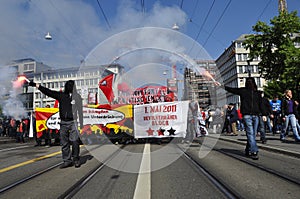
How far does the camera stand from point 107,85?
12.9 m

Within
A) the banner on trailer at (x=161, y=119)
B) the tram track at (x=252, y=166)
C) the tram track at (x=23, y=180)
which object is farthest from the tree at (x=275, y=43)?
the tram track at (x=23, y=180)

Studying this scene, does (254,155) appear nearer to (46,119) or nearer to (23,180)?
(23,180)

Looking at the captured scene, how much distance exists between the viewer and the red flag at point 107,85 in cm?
1281

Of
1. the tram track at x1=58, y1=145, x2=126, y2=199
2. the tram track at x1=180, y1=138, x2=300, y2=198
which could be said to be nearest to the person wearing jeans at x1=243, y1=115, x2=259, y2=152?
the tram track at x1=180, y1=138, x2=300, y2=198

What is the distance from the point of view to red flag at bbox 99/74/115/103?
1281 cm

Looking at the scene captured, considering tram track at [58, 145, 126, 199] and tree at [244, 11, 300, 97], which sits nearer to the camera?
tram track at [58, 145, 126, 199]

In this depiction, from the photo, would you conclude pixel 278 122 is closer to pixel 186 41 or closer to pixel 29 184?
pixel 186 41

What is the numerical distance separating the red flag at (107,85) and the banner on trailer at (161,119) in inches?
94.9

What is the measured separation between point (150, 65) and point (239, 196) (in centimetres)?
585

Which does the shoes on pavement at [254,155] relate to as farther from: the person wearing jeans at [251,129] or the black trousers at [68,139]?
the black trousers at [68,139]

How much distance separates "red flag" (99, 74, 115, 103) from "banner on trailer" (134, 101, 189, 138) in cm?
241

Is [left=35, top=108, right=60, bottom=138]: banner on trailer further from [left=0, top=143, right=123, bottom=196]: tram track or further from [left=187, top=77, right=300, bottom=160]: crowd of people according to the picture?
[left=0, top=143, right=123, bottom=196]: tram track

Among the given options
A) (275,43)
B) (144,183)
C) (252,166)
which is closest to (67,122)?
(144,183)

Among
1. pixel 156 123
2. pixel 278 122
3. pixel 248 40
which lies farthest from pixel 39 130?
pixel 248 40
